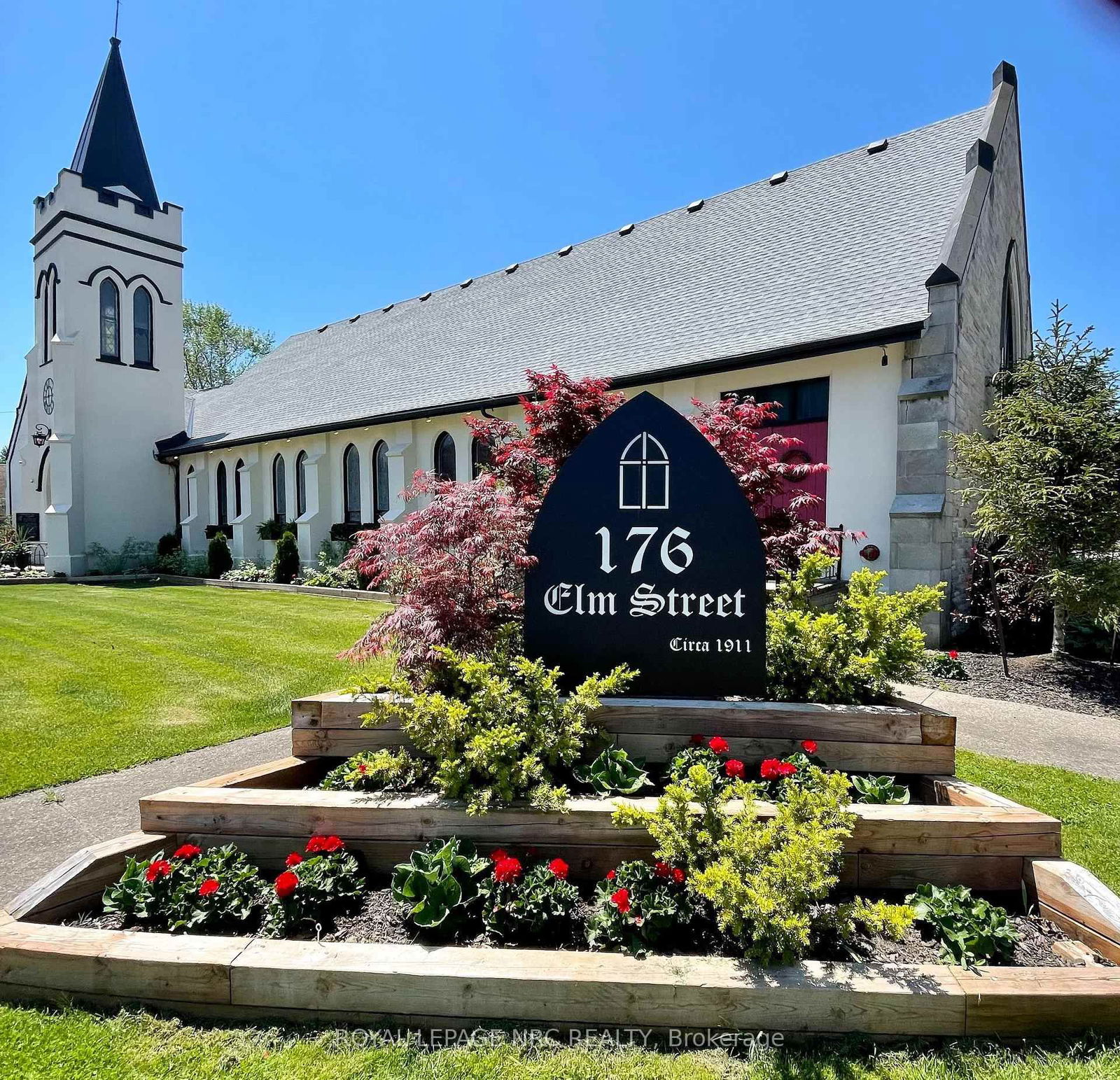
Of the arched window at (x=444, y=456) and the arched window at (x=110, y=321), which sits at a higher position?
the arched window at (x=110, y=321)

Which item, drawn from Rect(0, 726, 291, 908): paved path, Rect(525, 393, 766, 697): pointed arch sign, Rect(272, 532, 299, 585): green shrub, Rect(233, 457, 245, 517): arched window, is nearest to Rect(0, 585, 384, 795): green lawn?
Rect(0, 726, 291, 908): paved path

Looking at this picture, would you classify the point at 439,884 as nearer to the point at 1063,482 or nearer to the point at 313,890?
the point at 313,890

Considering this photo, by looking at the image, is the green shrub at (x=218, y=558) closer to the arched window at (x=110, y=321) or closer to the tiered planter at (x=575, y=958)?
the arched window at (x=110, y=321)

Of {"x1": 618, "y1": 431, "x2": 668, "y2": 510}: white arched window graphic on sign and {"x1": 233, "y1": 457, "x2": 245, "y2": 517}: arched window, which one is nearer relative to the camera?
{"x1": 618, "y1": 431, "x2": 668, "y2": 510}: white arched window graphic on sign

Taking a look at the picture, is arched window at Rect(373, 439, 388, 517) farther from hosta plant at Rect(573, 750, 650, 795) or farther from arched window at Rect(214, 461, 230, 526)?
hosta plant at Rect(573, 750, 650, 795)

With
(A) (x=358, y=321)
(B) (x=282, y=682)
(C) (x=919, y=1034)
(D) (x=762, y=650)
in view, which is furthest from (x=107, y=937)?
(A) (x=358, y=321)

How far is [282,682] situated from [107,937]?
4.60 metres

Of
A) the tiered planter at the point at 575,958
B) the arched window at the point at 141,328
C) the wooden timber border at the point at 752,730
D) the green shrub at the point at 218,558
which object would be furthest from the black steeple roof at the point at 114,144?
the tiered planter at the point at 575,958

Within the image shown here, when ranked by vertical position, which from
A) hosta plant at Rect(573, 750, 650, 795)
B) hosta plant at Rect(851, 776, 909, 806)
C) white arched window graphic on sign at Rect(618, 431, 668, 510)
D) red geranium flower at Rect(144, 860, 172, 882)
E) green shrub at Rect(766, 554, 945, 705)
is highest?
white arched window graphic on sign at Rect(618, 431, 668, 510)

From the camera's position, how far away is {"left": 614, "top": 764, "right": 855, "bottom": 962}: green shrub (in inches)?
83.7

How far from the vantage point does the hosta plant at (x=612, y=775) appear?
293 cm

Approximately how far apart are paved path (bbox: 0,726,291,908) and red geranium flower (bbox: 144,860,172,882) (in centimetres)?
81

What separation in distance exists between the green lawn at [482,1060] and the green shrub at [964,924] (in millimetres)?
323

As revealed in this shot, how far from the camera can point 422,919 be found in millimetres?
2396
